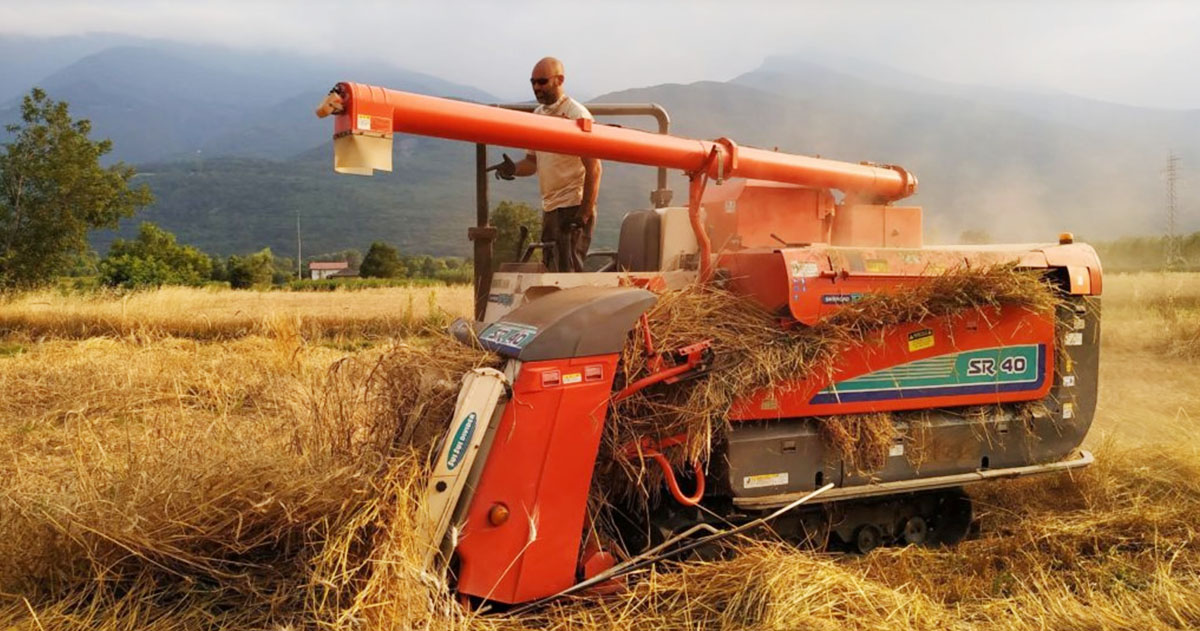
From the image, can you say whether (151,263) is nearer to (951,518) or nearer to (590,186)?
(590,186)

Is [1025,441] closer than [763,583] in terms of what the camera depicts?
No

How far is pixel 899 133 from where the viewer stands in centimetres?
10669

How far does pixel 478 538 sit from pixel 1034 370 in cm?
333

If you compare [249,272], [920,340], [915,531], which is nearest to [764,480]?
[920,340]

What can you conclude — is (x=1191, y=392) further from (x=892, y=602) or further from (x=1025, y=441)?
(x=892, y=602)

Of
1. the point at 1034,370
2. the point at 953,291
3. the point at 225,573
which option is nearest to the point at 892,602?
the point at 953,291

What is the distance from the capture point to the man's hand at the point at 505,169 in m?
5.46

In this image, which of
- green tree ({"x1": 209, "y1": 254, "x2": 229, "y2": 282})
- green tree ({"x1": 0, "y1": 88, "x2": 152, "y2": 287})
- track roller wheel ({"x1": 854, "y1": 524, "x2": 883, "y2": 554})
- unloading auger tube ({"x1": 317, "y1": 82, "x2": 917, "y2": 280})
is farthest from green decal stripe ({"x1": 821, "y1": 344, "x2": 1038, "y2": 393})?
green tree ({"x1": 209, "y1": 254, "x2": 229, "y2": 282})

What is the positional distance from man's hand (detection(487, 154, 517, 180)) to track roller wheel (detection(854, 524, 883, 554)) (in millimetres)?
2958

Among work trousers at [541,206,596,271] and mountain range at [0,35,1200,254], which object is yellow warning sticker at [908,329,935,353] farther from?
mountain range at [0,35,1200,254]

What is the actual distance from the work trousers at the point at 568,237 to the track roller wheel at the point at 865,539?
225 centimetres

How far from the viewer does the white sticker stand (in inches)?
Result: 167

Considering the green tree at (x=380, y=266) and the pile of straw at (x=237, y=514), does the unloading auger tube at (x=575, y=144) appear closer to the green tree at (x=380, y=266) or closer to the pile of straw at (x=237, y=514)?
the pile of straw at (x=237, y=514)

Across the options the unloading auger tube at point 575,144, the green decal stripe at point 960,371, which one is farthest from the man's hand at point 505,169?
the green decal stripe at point 960,371
